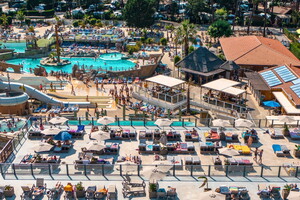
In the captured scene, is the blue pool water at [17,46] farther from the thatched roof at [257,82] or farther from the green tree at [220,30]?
the thatched roof at [257,82]

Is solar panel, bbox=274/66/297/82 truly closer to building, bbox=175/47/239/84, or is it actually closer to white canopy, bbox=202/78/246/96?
building, bbox=175/47/239/84

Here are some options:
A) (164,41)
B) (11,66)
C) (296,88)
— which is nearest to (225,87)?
(296,88)

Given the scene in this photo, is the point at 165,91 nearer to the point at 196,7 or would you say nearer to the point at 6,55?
the point at 6,55

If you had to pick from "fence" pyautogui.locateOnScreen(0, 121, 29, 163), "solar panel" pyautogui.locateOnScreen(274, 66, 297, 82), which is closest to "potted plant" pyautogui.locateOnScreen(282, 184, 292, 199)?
"fence" pyautogui.locateOnScreen(0, 121, 29, 163)

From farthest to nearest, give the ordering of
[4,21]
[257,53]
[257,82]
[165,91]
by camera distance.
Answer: [4,21] < [257,53] < [257,82] < [165,91]

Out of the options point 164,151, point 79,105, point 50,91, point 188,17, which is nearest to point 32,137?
point 164,151

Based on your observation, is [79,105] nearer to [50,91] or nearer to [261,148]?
[50,91]
